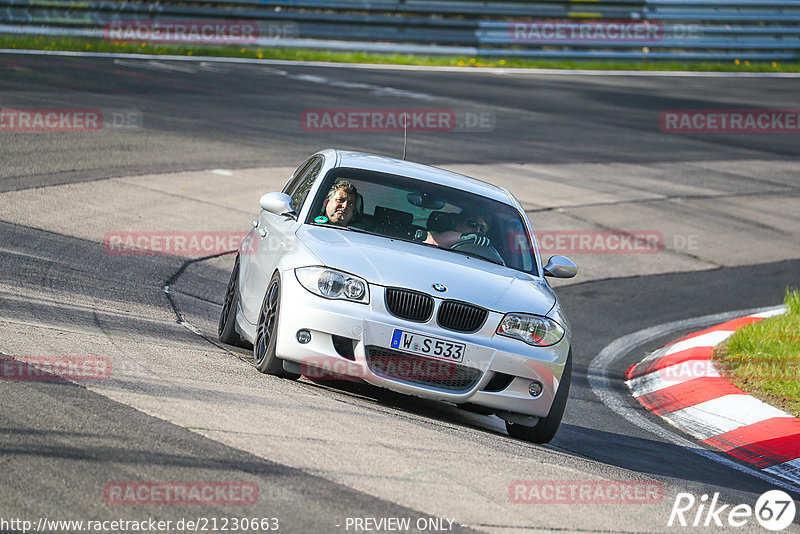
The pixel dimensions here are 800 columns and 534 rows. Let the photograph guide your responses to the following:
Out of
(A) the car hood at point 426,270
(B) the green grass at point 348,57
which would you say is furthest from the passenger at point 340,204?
(B) the green grass at point 348,57

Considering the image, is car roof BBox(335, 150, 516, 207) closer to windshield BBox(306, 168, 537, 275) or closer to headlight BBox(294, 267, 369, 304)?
windshield BBox(306, 168, 537, 275)

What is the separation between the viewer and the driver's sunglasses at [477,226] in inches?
312

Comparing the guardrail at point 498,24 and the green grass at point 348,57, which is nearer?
the green grass at point 348,57

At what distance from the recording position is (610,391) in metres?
9.33

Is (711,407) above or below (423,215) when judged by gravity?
below

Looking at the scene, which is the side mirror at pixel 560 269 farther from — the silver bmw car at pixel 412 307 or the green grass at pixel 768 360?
the green grass at pixel 768 360

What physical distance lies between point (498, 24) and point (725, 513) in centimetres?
2714

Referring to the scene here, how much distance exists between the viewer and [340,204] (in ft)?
25.6

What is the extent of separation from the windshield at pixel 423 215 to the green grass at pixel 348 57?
1860 cm

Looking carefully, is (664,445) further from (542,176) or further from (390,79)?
(390,79)

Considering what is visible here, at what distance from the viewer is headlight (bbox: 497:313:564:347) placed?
6781 mm

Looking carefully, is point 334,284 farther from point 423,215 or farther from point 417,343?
point 423,215

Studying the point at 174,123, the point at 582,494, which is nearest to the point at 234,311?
the point at 582,494

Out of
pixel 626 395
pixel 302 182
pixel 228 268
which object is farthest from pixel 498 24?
pixel 302 182
